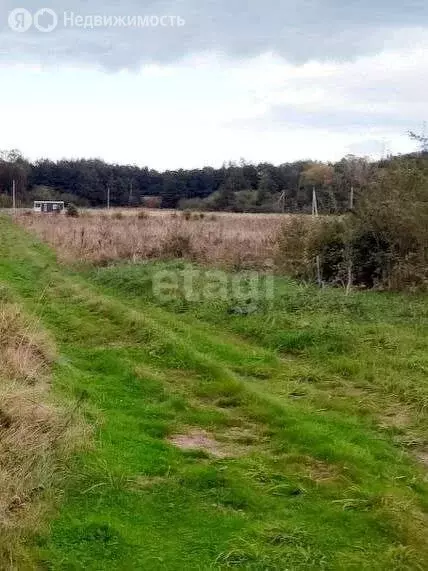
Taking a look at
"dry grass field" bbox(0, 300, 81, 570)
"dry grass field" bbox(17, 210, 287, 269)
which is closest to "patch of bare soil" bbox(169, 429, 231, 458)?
"dry grass field" bbox(0, 300, 81, 570)

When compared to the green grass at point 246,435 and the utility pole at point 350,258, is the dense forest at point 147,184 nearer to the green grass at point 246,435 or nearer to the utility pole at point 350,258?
the utility pole at point 350,258

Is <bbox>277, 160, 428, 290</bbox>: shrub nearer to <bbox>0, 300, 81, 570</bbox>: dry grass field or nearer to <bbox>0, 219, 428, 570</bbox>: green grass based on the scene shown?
<bbox>0, 219, 428, 570</bbox>: green grass

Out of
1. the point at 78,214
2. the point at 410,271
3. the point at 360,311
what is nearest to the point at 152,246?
the point at 410,271

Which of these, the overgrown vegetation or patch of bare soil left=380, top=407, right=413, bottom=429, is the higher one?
the overgrown vegetation

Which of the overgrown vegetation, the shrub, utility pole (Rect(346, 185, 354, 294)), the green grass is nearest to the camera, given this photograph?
the green grass

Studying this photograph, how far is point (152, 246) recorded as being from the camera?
19.4 meters

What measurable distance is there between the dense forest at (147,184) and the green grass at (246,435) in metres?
31.3

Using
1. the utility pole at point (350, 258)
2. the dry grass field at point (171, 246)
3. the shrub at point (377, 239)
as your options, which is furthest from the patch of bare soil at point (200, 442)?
the dry grass field at point (171, 246)

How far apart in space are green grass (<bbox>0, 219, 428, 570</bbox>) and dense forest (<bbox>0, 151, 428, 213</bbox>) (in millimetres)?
31326

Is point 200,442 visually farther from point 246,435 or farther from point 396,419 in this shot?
point 396,419

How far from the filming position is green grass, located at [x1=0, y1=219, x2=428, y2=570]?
3.99 m

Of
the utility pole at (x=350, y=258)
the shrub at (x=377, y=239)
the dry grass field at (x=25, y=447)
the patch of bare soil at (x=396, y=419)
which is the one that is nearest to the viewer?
the dry grass field at (x=25, y=447)

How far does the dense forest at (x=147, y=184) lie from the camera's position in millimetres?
49906

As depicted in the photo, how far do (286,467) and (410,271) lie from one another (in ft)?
28.7
